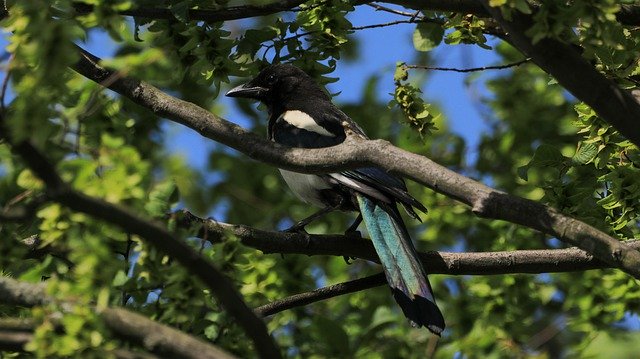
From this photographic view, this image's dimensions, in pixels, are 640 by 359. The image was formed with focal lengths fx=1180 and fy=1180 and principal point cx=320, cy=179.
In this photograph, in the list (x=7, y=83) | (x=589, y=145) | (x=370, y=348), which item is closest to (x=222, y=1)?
(x=589, y=145)

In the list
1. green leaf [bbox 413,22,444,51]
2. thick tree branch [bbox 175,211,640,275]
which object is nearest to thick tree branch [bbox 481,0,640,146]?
thick tree branch [bbox 175,211,640,275]

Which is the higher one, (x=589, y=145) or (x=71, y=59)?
(x=589, y=145)

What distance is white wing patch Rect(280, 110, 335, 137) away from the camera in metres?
6.61

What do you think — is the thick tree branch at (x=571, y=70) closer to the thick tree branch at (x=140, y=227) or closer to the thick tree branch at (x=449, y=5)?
the thick tree branch at (x=449, y=5)

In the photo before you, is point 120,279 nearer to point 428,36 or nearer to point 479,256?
point 479,256

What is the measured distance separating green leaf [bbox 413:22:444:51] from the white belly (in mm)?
1444

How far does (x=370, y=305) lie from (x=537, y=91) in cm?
220

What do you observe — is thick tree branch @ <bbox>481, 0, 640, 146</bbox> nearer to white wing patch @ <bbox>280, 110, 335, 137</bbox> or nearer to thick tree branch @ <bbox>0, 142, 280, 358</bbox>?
thick tree branch @ <bbox>0, 142, 280, 358</bbox>

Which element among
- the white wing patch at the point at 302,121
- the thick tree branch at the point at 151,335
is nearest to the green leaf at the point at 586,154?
the thick tree branch at the point at 151,335

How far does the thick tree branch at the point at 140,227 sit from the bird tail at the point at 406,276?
2.15 m

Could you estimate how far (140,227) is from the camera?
2777 mm

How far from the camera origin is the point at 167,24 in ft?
15.3

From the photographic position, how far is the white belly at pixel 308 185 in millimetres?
6611

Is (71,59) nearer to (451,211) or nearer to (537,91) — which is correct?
(451,211)
